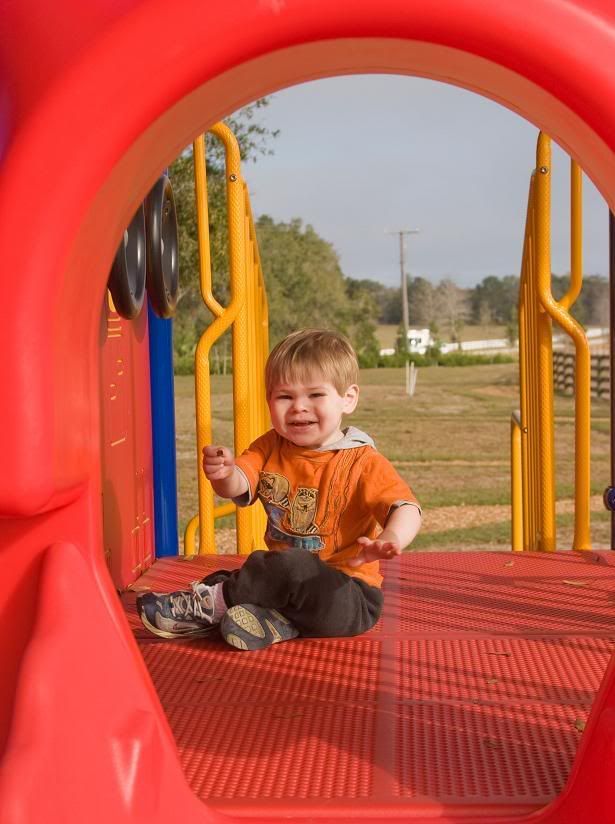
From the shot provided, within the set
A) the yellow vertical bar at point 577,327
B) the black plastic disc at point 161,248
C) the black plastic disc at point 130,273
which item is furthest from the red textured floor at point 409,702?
the black plastic disc at point 161,248

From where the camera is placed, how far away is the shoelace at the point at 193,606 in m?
2.74

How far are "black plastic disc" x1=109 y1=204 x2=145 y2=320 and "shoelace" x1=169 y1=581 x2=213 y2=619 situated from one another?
1.02 m

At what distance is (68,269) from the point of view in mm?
1542

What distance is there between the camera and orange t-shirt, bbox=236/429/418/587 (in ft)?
9.19

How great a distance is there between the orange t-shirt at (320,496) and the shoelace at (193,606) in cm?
27

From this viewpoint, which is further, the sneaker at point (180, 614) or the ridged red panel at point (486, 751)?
the sneaker at point (180, 614)

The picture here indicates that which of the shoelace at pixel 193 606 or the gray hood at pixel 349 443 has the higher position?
the gray hood at pixel 349 443

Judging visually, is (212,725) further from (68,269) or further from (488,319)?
(488,319)

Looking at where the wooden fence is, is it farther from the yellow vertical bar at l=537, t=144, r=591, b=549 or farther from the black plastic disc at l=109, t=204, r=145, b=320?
the black plastic disc at l=109, t=204, r=145, b=320

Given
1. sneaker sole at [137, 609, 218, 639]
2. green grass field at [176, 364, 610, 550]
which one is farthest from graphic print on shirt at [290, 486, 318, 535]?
green grass field at [176, 364, 610, 550]

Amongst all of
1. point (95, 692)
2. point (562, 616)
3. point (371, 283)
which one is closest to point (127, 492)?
point (562, 616)

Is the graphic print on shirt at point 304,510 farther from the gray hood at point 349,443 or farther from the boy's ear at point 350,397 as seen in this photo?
the boy's ear at point 350,397

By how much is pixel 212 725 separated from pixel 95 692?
2.04 feet

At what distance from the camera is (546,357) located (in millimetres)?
3764
